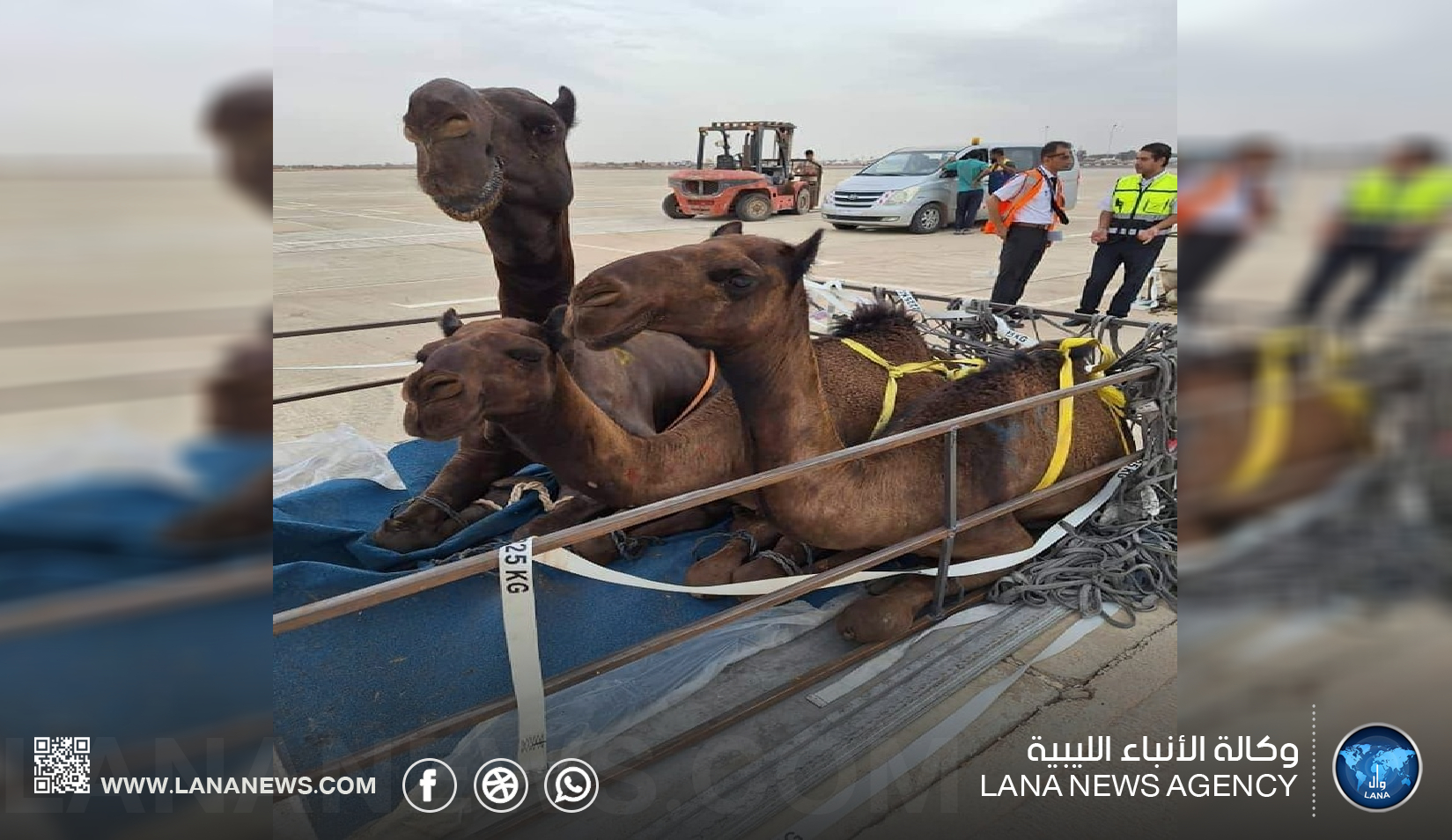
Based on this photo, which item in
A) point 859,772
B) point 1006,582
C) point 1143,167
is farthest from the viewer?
point 1143,167

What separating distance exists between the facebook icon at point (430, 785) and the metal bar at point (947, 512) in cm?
179

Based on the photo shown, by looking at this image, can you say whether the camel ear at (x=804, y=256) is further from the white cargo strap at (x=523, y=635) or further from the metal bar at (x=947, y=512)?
the white cargo strap at (x=523, y=635)

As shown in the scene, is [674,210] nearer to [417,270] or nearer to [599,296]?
[417,270]

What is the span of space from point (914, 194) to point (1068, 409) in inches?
693

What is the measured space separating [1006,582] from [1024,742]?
0.93 meters

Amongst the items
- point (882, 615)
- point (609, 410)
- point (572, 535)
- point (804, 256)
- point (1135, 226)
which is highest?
point (1135, 226)

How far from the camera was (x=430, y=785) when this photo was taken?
2.41 metres

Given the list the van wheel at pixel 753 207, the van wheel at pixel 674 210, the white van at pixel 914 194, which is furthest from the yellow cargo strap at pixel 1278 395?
the van wheel at pixel 674 210

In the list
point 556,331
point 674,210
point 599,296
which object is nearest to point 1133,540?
point 556,331

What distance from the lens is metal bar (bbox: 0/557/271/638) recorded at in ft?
2.85

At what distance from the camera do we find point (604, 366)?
3912mm

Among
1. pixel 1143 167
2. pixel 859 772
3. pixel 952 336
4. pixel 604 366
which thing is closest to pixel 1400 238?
pixel 859 772

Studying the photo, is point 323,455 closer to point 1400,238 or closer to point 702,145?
point 1400,238

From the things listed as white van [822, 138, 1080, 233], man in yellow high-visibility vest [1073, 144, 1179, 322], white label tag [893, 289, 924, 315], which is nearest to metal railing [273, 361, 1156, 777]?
white label tag [893, 289, 924, 315]
